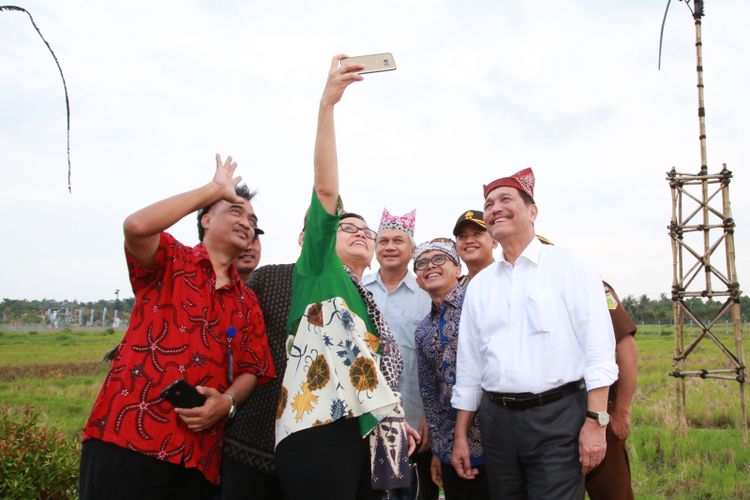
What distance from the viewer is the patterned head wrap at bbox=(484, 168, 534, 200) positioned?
295 centimetres

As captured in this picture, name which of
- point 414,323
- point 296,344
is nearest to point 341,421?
point 296,344

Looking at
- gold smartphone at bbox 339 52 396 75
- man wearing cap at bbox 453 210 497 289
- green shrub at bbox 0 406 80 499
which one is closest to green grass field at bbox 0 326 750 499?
green shrub at bbox 0 406 80 499

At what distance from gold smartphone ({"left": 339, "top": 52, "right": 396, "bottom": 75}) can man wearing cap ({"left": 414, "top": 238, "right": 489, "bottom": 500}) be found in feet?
5.59

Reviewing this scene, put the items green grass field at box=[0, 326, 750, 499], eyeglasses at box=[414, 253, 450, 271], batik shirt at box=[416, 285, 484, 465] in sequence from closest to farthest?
batik shirt at box=[416, 285, 484, 465] < eyeglasses at box=[414, 253, 450, 271] < green grass field at box=[0, 326, 750, 499]

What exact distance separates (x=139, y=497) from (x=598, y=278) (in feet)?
6.77

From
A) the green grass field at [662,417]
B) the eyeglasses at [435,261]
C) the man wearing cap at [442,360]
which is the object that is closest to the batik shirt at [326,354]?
the man wearing cap at [442,360]

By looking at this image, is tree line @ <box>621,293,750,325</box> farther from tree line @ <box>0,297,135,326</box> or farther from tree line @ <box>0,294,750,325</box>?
tree line @ <box>0,297,135,326</box>

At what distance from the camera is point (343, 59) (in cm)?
230

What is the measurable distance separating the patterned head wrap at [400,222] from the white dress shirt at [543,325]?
1.09 metres

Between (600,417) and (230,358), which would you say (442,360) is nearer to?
(600,417)

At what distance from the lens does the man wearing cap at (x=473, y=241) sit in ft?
12.3

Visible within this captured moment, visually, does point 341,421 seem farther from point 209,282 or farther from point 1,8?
point 1,8

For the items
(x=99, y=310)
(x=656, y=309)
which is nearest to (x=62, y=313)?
(x=99, y=310)

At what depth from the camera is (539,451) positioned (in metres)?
2.54
